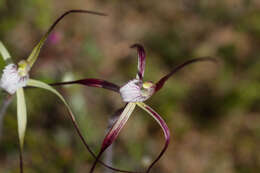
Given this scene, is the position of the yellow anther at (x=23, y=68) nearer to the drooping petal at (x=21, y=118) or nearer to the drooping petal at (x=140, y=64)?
the drooping petal at (x=21, y=118)

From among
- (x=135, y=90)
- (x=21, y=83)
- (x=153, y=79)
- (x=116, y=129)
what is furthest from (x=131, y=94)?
(x=153, y=79)

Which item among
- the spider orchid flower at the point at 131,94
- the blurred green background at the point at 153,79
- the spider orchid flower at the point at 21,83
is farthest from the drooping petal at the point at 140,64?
the blurred green background at the point at 153,79

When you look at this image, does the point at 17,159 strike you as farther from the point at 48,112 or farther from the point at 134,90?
the point at 134,90

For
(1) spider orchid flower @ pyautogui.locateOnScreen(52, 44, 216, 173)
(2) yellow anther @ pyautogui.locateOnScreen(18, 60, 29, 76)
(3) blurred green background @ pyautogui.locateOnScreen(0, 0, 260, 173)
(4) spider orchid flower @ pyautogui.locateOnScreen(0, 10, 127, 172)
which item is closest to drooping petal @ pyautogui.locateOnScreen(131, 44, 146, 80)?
(1) spider orchid flower @ pyautogui.locateOnScreen(52, 44, 216, 173)

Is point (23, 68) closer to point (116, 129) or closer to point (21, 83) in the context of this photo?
point (21, 83)

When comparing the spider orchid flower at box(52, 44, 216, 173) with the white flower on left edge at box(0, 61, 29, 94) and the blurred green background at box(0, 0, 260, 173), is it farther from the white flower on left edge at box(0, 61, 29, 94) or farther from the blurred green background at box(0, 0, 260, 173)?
the blurred green background at box(0, 0, 260, 173)

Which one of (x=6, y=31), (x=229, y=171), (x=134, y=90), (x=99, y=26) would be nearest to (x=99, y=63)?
(x=99, y=26)

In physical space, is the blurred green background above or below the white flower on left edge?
below
